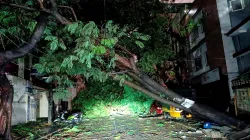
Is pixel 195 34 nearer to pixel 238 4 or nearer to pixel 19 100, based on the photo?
pixel 238 4

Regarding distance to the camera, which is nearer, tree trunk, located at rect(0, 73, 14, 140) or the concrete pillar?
tree trunk, located at rect(0, 73, 14, 140)

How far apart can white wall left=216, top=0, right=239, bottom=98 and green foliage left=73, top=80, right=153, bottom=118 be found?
782 cm

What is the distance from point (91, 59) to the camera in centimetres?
744

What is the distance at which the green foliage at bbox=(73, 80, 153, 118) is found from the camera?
1755cm

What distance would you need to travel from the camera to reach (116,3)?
12.2m

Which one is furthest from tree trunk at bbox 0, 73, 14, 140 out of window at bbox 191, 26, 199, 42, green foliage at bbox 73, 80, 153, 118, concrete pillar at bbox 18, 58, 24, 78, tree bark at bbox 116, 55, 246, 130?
window at bbox 191, 26, 199, 42

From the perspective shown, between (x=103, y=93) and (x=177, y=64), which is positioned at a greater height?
(x=177, y=64)

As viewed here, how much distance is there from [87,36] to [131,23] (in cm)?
668

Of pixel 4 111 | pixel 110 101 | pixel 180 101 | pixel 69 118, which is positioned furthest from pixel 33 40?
pixel 110 101

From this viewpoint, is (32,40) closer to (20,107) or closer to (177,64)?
(20,107)

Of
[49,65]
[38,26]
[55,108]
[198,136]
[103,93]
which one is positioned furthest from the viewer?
[103,93]

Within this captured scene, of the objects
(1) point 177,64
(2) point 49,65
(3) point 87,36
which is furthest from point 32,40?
(1) point 177,64

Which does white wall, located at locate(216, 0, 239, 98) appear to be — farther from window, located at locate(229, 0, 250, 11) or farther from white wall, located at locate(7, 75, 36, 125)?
white wall, located at locate(7, 75, 36, 125)

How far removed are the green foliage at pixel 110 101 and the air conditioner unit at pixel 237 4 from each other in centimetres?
985
